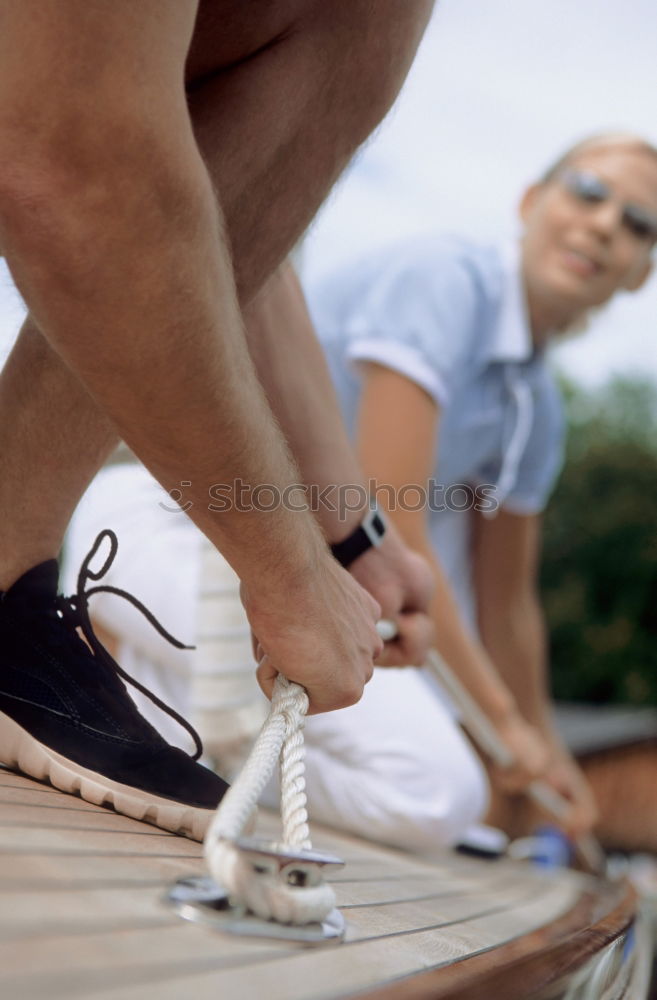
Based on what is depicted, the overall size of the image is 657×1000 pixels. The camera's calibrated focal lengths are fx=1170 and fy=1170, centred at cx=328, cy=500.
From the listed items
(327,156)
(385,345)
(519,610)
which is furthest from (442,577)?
(327,156)

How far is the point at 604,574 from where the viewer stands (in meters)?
12.5

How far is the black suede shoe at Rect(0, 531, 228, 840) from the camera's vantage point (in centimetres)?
85

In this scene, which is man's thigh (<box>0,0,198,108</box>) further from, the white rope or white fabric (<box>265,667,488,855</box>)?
white fabric (<box>265,667,488,855</box>)

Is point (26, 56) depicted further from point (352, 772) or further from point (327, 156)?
point (352, 772)

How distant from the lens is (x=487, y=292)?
7.66 feet

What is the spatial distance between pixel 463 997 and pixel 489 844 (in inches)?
61.4

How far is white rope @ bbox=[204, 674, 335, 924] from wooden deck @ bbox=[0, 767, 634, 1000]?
2 cm

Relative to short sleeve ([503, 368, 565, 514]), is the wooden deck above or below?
below

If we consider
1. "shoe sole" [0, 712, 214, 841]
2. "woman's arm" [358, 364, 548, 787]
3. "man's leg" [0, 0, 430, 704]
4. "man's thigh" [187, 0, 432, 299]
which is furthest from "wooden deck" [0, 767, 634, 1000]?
"woman's arm" [358, 364, 548, 787]

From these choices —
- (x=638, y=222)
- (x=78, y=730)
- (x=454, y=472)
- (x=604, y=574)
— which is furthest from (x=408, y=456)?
(x=604, y=574)

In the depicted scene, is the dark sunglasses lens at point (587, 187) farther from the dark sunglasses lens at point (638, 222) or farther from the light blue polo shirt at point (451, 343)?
the light blue polo shirt at point (451, 343)

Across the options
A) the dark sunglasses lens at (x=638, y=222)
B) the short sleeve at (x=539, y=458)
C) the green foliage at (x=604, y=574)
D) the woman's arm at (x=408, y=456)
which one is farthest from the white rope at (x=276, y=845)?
the green foliage at (x=604, y=574)

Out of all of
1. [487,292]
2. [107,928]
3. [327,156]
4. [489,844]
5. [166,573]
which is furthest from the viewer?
[487,292]

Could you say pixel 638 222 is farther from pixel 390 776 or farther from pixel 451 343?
pixel 390 776
